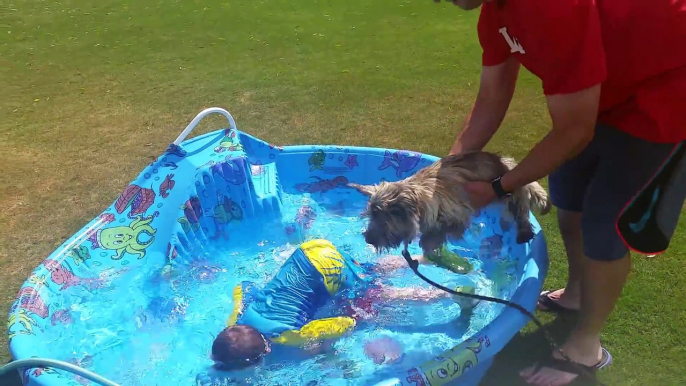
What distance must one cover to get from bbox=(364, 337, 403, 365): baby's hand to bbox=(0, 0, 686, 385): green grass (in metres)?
0.55

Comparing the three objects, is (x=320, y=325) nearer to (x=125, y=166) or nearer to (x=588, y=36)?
(x=588, y=36)

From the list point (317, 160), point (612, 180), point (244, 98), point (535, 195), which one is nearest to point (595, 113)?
point (612, 180)

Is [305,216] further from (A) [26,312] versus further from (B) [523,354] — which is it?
(A) [26,312]

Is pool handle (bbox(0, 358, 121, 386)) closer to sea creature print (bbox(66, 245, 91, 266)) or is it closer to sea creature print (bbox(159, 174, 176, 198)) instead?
sea creature print (bbox(66, 245, 91, 266))

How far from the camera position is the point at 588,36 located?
224 centimetres

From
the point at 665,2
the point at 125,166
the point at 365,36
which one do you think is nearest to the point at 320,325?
the point at 665,2

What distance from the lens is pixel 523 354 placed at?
346 cm

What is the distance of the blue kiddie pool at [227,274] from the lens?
129 inches

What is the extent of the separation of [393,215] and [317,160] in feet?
7.29

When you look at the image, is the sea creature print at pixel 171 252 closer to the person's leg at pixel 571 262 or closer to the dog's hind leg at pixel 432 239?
the dog's hind leg at pixel 432 239

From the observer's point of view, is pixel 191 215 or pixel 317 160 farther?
pixel 317 160

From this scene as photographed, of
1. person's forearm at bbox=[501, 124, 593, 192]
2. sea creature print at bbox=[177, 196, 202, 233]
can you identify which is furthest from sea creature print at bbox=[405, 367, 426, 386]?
sea creature print at bbox=[177, 196, 202, 233]

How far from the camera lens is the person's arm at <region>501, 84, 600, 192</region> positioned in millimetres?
2354

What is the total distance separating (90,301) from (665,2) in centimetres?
348
